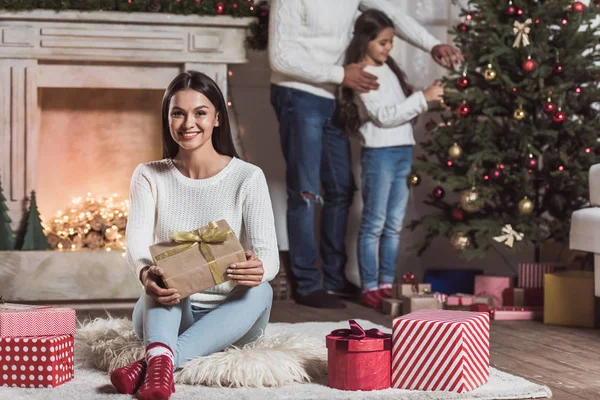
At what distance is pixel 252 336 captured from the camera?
8.55ft

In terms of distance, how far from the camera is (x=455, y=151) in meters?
4.29

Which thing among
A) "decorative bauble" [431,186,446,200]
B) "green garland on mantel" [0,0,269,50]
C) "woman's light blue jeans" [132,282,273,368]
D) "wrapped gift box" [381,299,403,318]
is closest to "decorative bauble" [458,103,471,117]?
"decorative bauble" [431,186,446,200]

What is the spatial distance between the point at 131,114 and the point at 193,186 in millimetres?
2493

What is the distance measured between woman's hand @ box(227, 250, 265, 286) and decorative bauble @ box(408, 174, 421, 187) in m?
2.24

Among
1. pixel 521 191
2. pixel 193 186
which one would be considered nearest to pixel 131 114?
pixel 521 191

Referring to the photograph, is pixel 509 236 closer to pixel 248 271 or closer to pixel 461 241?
pixel 461 241

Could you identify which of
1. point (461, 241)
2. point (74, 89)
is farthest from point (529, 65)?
point (74, 89)

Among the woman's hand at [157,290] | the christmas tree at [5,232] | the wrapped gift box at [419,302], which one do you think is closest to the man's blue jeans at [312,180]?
the wrapped gift box at [419,302]

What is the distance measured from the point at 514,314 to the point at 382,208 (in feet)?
2.97

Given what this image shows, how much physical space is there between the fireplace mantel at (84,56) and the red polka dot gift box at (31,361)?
220 cm

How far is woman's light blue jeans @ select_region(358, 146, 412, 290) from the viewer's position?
466cm

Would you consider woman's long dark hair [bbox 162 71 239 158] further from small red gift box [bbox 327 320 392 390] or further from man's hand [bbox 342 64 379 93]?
man's hand [bbox 342 64 379 93]

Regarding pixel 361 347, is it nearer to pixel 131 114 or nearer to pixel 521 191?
pixel 521 191

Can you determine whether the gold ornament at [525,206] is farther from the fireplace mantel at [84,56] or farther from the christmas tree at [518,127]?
the fireplace mantel at [84,56]
